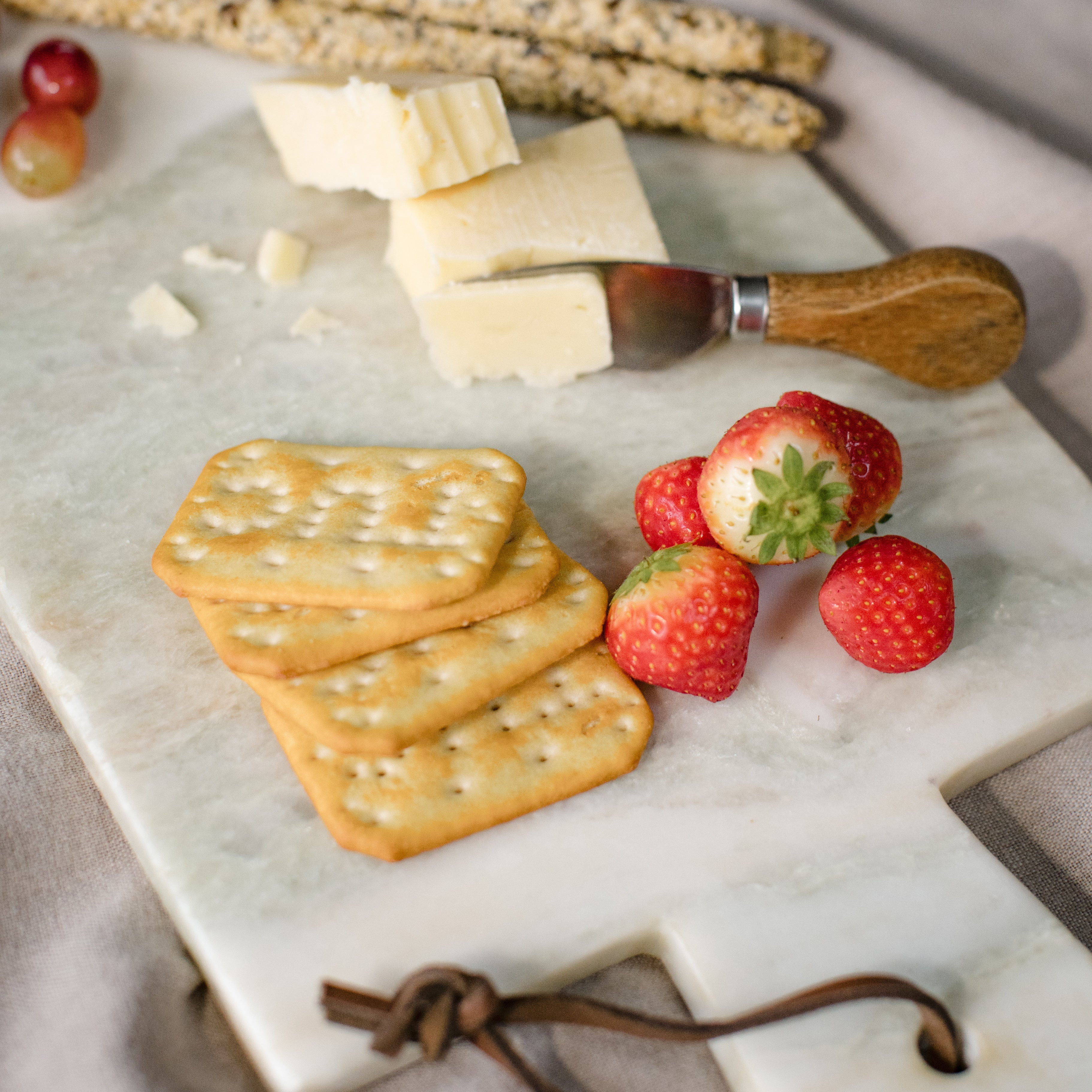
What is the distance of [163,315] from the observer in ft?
5.03

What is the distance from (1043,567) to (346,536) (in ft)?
3.04

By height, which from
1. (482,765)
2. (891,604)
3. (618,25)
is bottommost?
(482,765)

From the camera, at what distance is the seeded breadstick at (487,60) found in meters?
1.77

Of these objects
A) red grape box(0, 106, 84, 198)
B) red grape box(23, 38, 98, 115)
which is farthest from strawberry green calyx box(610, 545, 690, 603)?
red grape box(23, 38, 98, 115)

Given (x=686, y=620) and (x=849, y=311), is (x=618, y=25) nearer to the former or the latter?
(x=849, y=311)

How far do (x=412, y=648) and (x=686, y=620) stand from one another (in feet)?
0.99

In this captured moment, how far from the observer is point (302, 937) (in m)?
0.98

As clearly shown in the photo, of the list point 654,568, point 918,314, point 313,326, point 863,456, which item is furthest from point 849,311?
point 313,326

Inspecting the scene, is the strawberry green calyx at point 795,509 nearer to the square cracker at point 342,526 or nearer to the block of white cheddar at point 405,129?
the square cracker at point 342,526

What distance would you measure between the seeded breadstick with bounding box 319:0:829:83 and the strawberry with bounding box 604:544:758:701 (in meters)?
1.12

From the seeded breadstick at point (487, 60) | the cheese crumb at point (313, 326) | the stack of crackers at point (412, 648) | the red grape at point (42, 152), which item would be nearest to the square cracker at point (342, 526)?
the stack of crackers at point (412, 648)

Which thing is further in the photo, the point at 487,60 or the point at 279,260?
the point at 487,60

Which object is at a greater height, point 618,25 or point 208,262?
point 618,25

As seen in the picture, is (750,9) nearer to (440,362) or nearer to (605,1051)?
(440,362)
